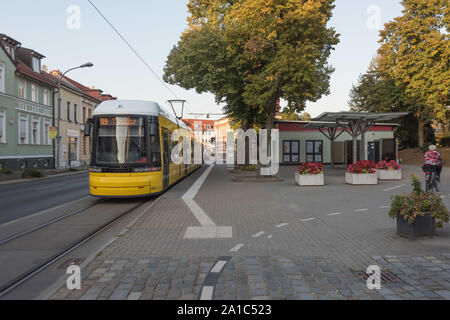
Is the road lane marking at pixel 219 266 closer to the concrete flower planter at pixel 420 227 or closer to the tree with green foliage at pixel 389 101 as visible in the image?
the concrete flower planter at pixel 420 227

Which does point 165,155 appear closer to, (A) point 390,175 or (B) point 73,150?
(A) point 390,175

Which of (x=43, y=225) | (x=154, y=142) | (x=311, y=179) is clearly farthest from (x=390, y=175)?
(x=43, y=225)

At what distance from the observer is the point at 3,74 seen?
28.1 m

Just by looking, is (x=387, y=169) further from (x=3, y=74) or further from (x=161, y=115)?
(x=3, y=74)

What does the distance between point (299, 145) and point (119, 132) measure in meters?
27.9

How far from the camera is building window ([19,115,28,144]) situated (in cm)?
3095

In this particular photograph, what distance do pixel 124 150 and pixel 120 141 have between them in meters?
0.32

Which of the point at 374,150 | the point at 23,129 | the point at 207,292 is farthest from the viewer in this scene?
the point at 374,150

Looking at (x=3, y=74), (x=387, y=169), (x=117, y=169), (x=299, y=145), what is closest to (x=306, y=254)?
(x=117, y=169)

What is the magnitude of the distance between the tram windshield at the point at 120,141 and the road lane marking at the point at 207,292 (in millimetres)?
7894

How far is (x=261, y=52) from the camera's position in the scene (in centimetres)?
1731

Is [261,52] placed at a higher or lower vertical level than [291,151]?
higher

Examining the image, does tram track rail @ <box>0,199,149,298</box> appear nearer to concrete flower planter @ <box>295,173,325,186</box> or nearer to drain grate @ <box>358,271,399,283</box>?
drain grate @ <box>358,271,399,283</box>
